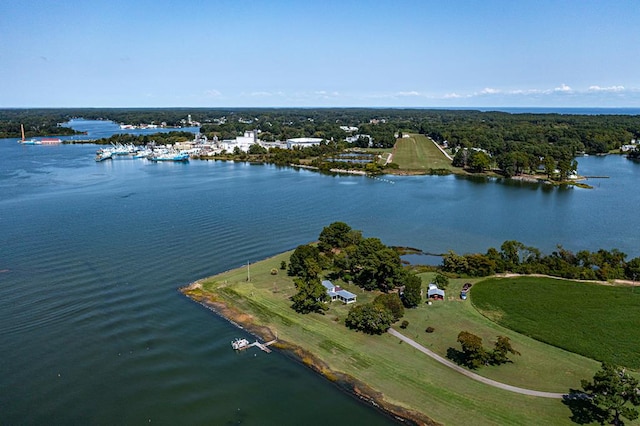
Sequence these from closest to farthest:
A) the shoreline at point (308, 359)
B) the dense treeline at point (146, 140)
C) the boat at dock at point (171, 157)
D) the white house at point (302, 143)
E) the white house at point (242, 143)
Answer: the shoreline at point (308, 359) < the boat at dock at point (171, 157) < the white house at point (242, 143) < the white house at point (302, 143) < the dense treeline at point (146, 140)

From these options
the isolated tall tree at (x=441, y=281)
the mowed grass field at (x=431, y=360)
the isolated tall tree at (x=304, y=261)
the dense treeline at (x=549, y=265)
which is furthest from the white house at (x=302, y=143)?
the isolated tall tree at (x=441, y=281)

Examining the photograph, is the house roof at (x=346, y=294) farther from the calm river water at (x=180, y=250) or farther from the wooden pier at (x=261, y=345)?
the calm river water at (x=180, y=250)

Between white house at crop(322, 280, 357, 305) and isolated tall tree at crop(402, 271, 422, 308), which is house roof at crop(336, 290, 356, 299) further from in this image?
isolated tall tree at crop(402, 271, 422, 308)

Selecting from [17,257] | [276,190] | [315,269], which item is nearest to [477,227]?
[315,269]

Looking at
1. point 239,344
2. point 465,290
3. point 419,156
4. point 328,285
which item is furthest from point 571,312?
point 419,156

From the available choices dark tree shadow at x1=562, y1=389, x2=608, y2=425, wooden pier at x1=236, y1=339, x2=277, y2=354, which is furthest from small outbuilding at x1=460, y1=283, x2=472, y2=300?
wooden pier at x1=236, y1=339, x2=277, y2=354

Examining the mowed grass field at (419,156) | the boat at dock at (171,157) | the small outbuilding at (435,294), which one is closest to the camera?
the small outbuilding at (435,294)

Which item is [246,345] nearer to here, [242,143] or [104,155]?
[104,155]
